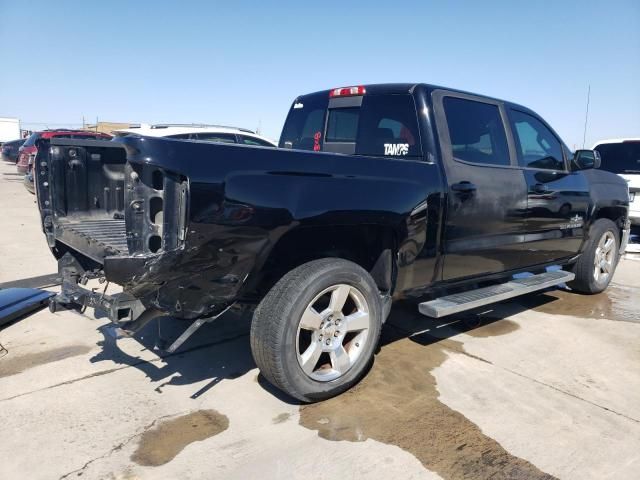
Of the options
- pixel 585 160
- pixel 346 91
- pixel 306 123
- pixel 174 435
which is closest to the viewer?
pixel 174 435

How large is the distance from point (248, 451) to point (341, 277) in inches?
44.0

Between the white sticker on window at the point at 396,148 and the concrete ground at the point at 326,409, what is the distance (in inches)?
62.0

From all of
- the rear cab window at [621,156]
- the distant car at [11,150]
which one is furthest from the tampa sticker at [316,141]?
the distant car at [11,150]

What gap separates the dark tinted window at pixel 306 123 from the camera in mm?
4879

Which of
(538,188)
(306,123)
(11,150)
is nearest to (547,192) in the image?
(538,188)

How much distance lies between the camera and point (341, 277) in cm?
317

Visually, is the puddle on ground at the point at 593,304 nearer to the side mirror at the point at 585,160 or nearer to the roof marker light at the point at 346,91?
the side mirror at the point at 585,160

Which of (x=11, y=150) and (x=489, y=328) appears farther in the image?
(x=11, y=150)

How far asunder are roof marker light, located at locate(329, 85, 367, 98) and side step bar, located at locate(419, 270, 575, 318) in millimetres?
1872

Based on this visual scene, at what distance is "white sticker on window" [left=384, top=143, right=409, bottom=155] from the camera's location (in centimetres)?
395

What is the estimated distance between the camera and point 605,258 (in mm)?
6199

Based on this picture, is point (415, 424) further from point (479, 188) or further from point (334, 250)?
point (479, 188)

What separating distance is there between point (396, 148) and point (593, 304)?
11.1ft

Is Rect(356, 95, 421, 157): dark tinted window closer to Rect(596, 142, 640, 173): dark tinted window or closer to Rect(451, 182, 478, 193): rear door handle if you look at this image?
Rect(451, 182, 478, 193): rear door handle
